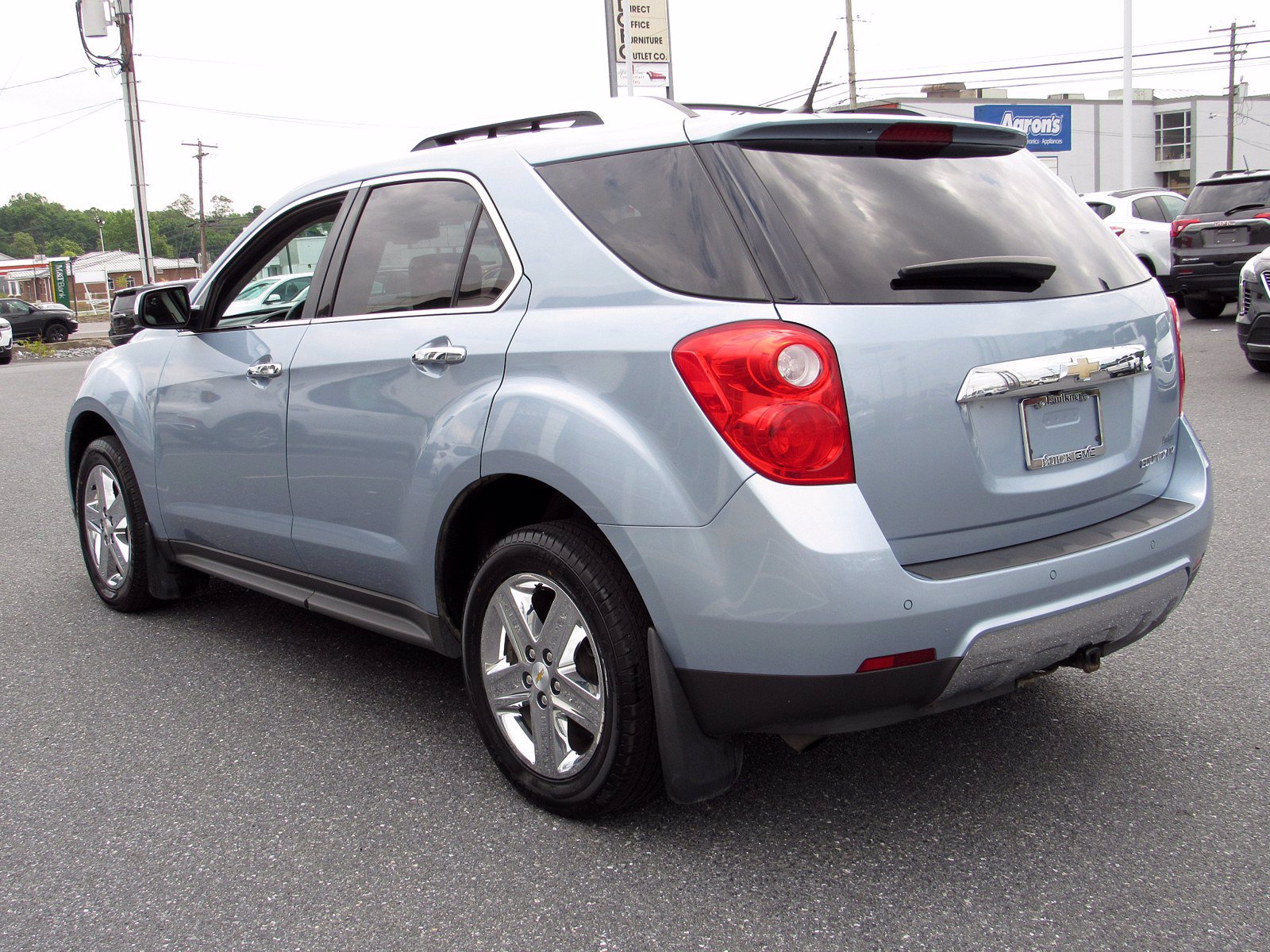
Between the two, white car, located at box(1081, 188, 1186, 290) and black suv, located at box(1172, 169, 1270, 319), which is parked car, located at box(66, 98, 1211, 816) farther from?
white car, located at box(1081, 188, 1186, 290)

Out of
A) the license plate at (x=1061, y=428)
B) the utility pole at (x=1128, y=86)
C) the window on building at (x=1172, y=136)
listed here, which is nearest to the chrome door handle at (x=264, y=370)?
the license plate at (x=1061, y=428)

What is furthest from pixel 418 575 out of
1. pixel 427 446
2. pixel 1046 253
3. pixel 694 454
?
pixel 1046 253

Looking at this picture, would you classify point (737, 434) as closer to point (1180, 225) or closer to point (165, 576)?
point (165, 576)

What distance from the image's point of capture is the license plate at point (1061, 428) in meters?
2.60

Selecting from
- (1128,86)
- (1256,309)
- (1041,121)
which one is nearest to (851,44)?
(1041,121)

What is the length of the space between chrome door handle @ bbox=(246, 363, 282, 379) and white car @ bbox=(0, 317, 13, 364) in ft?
91.7

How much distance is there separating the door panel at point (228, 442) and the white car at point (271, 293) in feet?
0.48

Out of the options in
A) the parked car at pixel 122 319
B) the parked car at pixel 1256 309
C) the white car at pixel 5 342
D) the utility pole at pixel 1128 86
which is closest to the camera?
the parked car at pixel 1256 309

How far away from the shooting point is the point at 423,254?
3.31m

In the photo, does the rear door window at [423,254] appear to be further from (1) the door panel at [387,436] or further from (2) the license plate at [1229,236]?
(2) the license plate at [1229,236]

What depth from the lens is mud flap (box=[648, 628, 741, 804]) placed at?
256cm

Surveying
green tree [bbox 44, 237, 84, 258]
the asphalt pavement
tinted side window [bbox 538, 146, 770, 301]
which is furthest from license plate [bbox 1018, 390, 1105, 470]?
green tree [bbox 44, 237, 84, 258]

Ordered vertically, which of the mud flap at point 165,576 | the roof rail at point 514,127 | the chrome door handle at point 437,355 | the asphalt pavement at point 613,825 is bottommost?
the asphalt pavement at point 613,825

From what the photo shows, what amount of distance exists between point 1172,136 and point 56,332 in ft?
228
